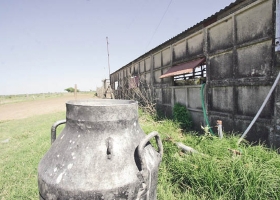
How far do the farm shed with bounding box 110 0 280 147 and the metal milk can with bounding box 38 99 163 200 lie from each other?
3.34 meters

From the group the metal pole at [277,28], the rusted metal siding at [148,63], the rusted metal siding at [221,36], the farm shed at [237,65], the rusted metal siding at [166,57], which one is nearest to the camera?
the metal pole at [277,28]

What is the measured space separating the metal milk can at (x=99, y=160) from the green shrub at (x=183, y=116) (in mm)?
4878

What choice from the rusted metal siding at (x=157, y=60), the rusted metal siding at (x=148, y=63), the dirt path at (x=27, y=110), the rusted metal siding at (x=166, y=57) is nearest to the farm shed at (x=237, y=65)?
the rusted metal siding at (x=166, y=57)

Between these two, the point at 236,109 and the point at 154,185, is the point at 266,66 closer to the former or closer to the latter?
the point at 236,109

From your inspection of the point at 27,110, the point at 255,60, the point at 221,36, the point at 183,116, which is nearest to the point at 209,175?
the point at 255,60

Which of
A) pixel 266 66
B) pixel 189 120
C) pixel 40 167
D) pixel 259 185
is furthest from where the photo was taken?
pixel 189 120

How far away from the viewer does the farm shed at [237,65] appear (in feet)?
12.0

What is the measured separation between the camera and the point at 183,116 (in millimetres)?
6445

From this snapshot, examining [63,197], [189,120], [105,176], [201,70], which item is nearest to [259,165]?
[105,176]

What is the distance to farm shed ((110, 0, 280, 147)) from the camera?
3660 mm

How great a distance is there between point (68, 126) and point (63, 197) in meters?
0.52

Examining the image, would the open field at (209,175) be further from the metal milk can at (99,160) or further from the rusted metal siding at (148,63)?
the rusted metal siding at (148,63)

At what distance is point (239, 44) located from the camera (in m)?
4.33

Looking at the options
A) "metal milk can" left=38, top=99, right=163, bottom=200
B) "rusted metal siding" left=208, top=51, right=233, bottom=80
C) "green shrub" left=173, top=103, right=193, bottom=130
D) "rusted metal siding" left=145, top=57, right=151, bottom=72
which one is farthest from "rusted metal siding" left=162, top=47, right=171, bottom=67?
"metal milk can" left=38, top=99, right=163, bottom=200
